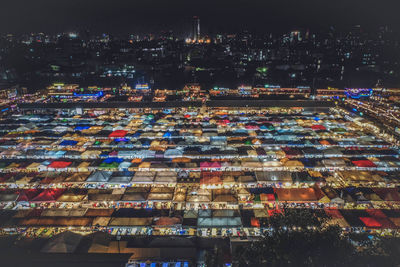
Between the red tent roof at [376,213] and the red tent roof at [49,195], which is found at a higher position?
the red tent roof at [376,213]

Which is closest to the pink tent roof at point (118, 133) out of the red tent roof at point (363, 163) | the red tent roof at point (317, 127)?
the red tent roof at point (317, 127)

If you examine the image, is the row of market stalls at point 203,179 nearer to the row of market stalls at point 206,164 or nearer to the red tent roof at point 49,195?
the row of market stalls at point 206,164

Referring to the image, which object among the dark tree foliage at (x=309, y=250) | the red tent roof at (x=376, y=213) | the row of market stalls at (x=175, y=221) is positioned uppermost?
the dark tree foliage at (x=309, y=250)

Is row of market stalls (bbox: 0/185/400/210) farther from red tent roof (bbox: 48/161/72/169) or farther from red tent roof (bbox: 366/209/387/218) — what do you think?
red tent roof (bbox: 48/161/72/169)

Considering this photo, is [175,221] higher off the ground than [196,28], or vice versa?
[196,28]

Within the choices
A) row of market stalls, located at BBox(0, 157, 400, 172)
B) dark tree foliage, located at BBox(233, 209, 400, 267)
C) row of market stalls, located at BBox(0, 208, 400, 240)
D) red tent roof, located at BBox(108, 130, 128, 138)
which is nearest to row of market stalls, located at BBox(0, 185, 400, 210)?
row of market stalls, located at BBox(0, 208, 400, 240)

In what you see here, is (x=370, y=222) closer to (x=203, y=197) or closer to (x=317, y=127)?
(x=203, y=197)

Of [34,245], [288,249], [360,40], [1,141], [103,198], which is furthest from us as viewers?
[360,40]

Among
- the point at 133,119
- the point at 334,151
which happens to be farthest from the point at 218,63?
the point at 334,151

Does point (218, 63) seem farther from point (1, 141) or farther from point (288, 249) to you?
point (288, 249)

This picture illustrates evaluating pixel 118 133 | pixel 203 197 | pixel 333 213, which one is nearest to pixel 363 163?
pixel 333 213

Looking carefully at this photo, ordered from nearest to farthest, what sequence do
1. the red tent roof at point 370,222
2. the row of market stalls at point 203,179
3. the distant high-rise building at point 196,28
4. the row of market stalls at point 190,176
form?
the red tent roof at point 370,222 < the row of market stalls at point 190,176 < the row of market stalls at point 203,179 < the distant high-rise building at point 196,28
